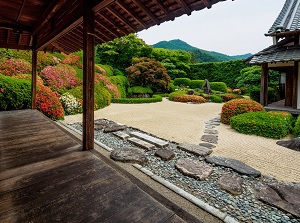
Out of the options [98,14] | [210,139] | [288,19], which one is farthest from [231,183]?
[288,19]

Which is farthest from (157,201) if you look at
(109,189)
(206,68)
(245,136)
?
(206,68)

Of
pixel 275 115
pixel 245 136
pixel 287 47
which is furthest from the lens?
pixel 287 47

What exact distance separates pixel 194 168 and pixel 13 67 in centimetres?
971

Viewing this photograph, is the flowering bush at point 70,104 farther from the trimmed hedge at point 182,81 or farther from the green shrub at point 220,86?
the green shrub at point 220,86

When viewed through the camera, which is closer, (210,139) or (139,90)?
(210,139)

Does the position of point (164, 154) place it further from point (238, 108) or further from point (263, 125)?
point (238, 108)

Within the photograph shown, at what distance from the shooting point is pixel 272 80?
13.9 m

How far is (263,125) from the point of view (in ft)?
17.9

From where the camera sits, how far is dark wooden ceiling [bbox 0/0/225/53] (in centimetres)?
232

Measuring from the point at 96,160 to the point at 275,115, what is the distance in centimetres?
611

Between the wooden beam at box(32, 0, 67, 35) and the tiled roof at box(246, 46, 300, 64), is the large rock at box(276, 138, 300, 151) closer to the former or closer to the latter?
the tiled roof at box(246, 46, 300, 64)

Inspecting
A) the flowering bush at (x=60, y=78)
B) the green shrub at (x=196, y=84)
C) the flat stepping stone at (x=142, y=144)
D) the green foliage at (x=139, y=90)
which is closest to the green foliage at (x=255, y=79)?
the green foliage at (x=139, y=90)

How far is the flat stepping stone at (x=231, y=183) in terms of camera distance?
2.48 meters

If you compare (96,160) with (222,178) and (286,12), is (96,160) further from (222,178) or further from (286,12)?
(286,12)
